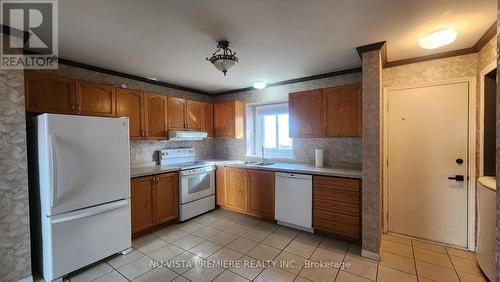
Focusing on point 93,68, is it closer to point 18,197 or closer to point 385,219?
point 18,197

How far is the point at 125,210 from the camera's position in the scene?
7.92 ft

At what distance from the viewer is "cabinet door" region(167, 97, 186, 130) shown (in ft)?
11.4

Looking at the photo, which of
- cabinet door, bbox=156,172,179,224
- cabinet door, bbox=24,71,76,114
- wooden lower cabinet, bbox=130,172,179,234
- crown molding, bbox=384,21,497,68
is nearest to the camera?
crown molding, bbox=384,21,497,68

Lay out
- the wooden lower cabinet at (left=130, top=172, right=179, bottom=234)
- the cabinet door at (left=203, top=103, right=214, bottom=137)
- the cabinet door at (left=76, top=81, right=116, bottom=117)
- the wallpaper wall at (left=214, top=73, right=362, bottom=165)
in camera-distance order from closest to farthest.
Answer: the cabinet door at (left=76, top=81, right=116, bottom=117), the wooden lower cabinet at (left=130, top=172, right=179, bottom=234), the wallpaper wall at (left=214, top=73, right=362, bottom=165), the cabinet door at (left=203, top=103, right=214, bottom=137)

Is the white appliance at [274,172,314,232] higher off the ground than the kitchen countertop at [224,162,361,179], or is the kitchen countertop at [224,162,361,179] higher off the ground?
the kitchen countertop at [224,162,361,179]

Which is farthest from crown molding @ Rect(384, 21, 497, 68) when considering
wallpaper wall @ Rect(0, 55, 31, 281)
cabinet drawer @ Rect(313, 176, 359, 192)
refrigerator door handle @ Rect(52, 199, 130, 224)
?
wallpaper wall @ Rect(0, 55, 31, 281)

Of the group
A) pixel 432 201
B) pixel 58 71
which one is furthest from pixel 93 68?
pixel 432 201

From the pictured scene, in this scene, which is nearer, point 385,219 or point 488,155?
point 488,155

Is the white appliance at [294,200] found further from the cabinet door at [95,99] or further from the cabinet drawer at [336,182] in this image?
the cabinet door at [95,99]

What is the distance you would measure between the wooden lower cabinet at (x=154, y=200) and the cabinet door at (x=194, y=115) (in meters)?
1.02

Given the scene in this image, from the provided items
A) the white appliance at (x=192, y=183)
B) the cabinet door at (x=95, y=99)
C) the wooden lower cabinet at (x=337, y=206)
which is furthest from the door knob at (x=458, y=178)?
the cabinet door at (x=95, y=99)

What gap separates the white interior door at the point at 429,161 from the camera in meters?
2.43

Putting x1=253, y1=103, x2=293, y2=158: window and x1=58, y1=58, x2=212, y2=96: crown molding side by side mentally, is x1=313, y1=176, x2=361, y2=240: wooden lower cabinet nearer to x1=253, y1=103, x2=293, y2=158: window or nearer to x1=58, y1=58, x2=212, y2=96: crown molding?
x1=253, y1=103, x2=293, y2=158: window

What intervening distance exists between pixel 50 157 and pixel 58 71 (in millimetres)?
1372
